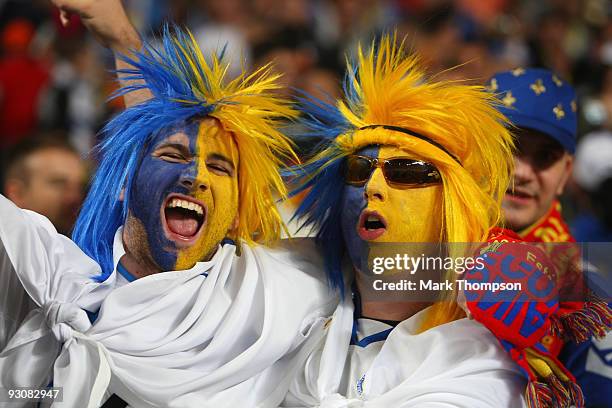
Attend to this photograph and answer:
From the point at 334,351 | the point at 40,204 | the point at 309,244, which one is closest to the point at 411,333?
the point at 334,351

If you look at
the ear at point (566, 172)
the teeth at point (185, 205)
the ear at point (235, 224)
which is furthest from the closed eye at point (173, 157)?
the ear at point (566, 172)

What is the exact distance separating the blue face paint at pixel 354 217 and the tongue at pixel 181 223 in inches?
15.3

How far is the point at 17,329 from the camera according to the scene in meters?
2.49

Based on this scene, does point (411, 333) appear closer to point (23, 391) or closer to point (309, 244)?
point (309, 244)

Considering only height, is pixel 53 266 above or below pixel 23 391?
above

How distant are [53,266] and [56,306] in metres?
0.10

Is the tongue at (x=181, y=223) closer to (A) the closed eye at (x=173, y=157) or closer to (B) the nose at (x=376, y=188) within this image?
(A) the closed eye at (x=173, y=157)

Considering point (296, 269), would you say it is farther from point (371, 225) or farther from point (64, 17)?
point (64, 17)

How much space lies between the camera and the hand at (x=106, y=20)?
2740 mm

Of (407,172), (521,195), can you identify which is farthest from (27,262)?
(521,195)

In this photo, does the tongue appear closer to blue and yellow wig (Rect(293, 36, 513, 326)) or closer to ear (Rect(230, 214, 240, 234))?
ear (Rect(230, 214, 240, 234))

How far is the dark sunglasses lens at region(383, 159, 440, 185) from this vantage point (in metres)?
2.51

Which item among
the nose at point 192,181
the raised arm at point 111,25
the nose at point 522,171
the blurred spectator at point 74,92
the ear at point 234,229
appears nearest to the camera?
the nose at point 192,181

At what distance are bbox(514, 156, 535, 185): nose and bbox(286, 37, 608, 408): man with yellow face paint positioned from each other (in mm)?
532
